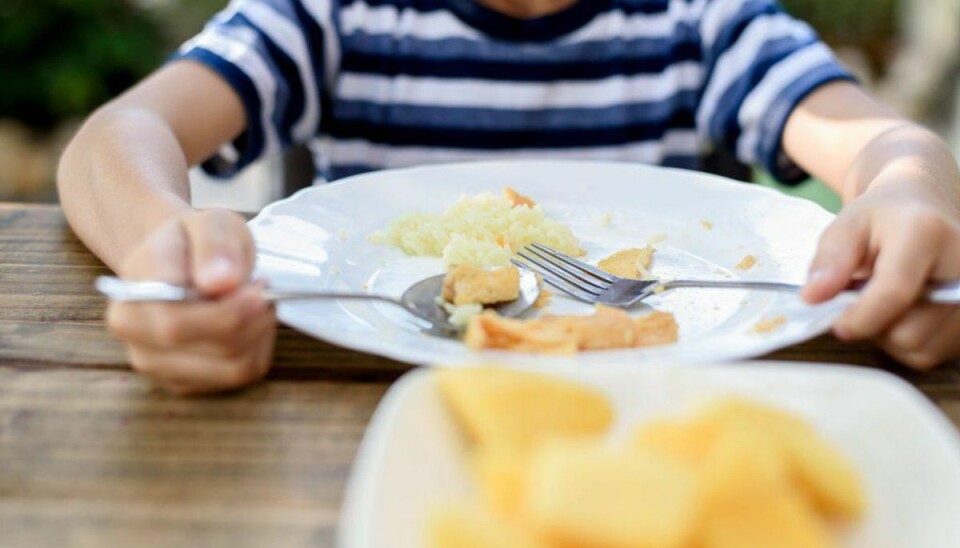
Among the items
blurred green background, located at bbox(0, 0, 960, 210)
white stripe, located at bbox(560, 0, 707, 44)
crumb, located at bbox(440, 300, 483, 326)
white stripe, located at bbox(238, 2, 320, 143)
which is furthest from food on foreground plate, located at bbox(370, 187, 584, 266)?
blurred green background, located at bbox(0, 0, 960, 210)

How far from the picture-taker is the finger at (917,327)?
2.31 ft

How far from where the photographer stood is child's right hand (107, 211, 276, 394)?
2.12 ft

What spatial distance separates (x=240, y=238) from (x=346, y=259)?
8.7 inches

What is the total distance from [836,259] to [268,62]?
2.75 feet

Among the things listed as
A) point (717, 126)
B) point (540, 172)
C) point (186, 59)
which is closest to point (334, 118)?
point (186, 59)

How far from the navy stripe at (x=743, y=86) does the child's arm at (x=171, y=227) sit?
2.27 feet

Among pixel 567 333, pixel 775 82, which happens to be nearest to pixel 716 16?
pixel 775 82

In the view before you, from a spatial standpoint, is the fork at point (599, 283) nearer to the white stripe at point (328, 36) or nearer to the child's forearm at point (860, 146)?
the child's forearm at point (860, 146)

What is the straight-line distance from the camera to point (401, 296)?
81 centimetres

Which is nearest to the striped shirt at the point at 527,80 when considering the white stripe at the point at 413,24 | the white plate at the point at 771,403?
the white stripe at the point at 413,24

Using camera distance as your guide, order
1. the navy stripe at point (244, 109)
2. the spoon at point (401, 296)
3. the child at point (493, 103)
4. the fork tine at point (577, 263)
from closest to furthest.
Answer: the spoon at point (401, 296), the fork tine at point (577, 263), the child at point (493, 103), the navy stripe at point (244, 109)

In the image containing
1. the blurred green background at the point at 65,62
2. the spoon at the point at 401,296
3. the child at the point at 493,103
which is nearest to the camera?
the spoon at the point at 401,296

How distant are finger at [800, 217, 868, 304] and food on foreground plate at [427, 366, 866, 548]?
0.83ft

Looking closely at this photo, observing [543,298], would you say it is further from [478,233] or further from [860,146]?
[860,146]
